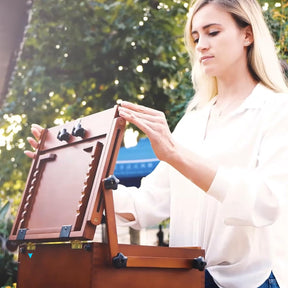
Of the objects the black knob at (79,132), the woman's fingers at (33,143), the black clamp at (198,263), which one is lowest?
the black clamp at (198,263)

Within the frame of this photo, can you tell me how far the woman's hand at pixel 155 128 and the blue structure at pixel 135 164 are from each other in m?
4.50

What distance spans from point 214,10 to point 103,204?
0.76 meters

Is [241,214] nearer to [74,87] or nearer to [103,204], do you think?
[103,204]

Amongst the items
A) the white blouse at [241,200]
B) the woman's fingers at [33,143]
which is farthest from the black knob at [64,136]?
the white blouse at [241,200]

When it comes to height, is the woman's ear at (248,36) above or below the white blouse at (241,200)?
above

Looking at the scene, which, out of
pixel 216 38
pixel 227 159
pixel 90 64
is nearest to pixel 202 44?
pixel 216 38

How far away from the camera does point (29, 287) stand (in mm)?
1732

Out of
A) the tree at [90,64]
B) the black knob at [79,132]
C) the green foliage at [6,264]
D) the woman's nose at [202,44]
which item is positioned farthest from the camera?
the tree at [90,64]

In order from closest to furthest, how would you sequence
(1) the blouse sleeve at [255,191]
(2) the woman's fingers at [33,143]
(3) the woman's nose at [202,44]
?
(1) the blouse sleeve at [255,191], (3) the woman's nose at [202,44], (2) the woman's fingers at [33,143]

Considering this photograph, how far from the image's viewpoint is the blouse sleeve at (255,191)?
158 cm

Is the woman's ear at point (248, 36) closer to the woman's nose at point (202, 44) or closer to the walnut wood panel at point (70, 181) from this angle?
the woman's nose at point (202, 44)

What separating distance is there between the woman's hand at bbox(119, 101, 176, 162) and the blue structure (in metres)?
4.50

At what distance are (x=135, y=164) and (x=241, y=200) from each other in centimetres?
465

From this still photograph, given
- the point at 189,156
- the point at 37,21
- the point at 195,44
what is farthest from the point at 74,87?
the point at 189,156
